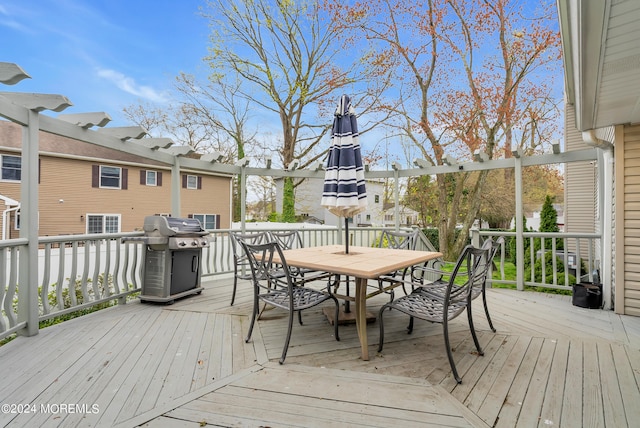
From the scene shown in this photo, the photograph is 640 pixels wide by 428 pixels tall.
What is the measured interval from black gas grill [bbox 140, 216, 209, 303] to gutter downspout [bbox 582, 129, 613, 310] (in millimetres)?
5001

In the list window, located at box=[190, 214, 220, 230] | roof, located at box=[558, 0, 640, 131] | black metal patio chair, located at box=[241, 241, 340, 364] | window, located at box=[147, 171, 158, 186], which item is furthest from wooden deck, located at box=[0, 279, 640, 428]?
window, located at box=[190, 214, 220, 230]

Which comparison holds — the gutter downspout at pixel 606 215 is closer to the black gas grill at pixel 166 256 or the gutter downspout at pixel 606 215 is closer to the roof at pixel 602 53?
the roof at pixel 602 53

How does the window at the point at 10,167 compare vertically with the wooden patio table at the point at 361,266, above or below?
above

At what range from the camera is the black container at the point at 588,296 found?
3701mm

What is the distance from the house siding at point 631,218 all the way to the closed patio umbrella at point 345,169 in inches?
117

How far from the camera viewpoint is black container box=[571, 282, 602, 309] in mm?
3701

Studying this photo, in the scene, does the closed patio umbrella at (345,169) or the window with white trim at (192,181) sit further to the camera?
the window with white trim at (192,181)

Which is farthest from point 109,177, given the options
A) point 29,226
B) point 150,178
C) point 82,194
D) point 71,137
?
point 29,226

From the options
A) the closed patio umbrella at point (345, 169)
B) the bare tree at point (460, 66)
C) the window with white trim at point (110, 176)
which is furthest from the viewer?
the window with white trim at point (110, 176)

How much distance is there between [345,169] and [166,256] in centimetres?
243

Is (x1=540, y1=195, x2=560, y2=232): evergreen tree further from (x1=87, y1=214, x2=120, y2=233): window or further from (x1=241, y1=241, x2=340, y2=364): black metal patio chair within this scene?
(x1=87, y1=214, x2=120, y2=233): window

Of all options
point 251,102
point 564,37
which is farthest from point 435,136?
point 564,37

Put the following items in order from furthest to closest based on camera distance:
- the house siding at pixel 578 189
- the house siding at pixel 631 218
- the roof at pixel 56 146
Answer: the roof at pixel 56 146
the house siding at pixel 578 189
the house siding at pixel 631 218

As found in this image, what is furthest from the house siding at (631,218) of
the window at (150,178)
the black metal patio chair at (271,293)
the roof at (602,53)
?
the window at (150,178)
